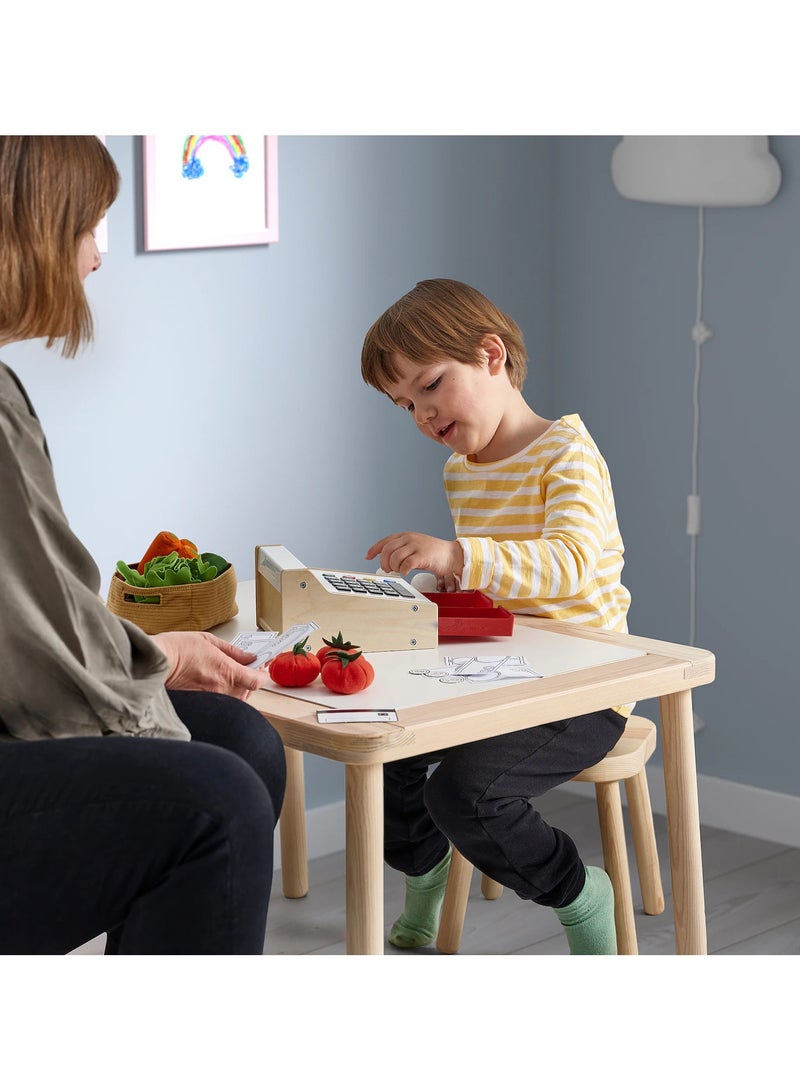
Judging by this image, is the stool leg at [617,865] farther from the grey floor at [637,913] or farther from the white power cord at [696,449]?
the white power cord at [696,449]

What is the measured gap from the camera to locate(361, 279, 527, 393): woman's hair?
1.96m

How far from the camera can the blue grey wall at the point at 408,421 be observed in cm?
236

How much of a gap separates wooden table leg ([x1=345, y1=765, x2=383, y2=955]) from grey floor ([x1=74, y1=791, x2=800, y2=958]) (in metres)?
0.81

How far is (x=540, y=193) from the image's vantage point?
2.94 metres

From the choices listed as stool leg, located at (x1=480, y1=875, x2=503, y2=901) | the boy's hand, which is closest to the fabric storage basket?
the boy's hand

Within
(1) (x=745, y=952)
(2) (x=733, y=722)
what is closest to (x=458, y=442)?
(1) (x=745, y=952)

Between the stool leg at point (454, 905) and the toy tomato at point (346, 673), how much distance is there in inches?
29.7

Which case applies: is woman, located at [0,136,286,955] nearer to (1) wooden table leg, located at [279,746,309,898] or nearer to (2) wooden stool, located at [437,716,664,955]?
(2) wooden stool, located at [437,716,664,955]

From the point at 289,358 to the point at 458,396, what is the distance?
650mm

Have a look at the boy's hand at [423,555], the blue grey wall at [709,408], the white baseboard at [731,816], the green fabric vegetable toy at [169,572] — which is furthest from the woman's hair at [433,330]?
the white baseboard at [731,816]

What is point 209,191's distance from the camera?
237 centimetres

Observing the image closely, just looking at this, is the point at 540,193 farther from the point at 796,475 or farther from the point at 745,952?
the point at 745,952

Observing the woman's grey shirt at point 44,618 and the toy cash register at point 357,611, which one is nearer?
the woman's grey shirt at point 44,618

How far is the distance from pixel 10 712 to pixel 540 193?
6.57 ft
